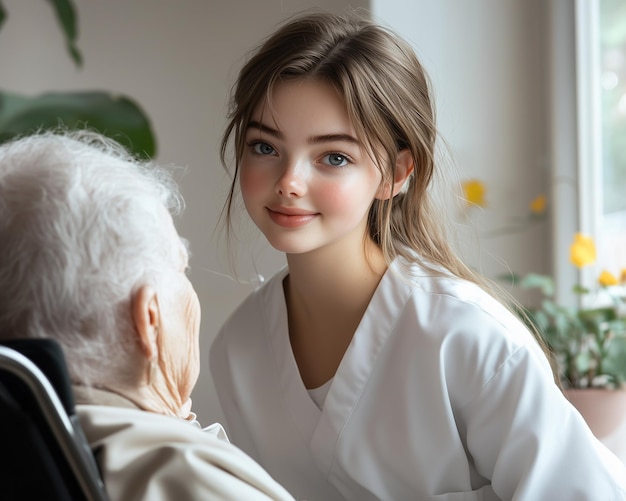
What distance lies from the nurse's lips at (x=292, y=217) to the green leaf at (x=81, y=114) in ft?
5.64

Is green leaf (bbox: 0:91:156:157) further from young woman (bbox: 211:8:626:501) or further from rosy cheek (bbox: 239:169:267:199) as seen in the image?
rosy cheek (bbox: 239:169:267:199)

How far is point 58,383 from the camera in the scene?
88 cm

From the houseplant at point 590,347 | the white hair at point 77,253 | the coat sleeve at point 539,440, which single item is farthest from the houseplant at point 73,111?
the white hair at point 77,253

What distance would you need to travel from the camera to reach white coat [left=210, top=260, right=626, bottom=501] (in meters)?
1.42

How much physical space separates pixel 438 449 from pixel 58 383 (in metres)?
0.81

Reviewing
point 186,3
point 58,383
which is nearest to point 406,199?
point 58,383

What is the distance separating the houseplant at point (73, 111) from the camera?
312 cm

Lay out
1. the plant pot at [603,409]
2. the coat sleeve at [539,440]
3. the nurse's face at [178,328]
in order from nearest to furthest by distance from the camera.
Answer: the nurse's face at [178,328]
the coat sleeve at [539,440]
the plant pot at [603,409]

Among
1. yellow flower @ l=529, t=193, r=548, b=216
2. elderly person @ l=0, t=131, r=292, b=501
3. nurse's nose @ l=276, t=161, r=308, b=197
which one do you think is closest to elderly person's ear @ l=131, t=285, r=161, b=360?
elderly person @ l=0, t=131, r=292, b=501

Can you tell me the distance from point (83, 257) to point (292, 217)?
0.54 meters

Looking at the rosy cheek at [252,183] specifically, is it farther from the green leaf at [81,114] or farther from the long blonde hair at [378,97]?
the green leaf at [81,114]

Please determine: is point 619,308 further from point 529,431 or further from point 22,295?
point 22,295

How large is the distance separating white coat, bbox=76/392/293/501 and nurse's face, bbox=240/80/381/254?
0.55m

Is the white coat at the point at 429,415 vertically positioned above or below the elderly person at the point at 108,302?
below
